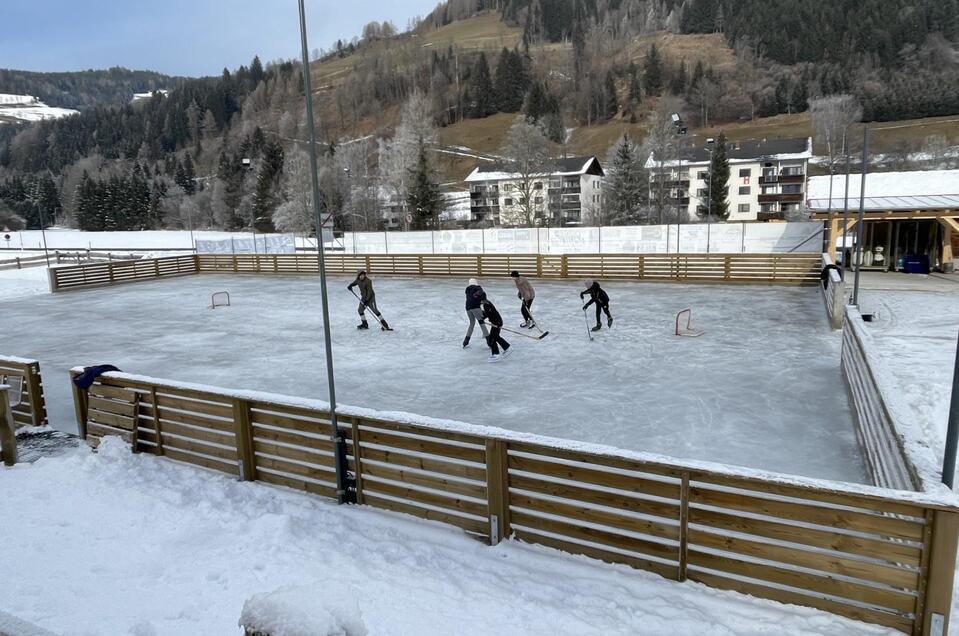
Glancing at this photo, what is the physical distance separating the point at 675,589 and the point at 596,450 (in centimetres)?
105

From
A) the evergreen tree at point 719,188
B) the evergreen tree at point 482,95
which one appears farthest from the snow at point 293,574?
the evergreen tree at point 482,95

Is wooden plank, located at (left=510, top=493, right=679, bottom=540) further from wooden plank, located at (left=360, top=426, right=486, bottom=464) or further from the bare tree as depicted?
the bare tree

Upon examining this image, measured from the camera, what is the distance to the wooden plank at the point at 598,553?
14.1 feet

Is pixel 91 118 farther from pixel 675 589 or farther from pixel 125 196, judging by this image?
pixel 675 589

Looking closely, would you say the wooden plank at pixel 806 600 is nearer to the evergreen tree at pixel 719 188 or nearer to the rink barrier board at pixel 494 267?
the rink barrier board at pixel 494 267

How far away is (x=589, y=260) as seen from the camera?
25.4 m

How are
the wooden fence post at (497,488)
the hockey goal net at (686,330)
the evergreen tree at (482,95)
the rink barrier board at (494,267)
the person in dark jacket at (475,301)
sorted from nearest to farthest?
the wooden fence post at (497,488)
the person in dark jacket at (475,301)
the hockey goal net at (686,330)
the rink barrier board at (494,267)
the evergreen tree at (482,95)

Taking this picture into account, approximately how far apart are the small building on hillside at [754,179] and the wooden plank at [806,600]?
54.8 m

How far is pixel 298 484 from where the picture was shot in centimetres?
601

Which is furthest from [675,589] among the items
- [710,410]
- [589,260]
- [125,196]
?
[125,196]

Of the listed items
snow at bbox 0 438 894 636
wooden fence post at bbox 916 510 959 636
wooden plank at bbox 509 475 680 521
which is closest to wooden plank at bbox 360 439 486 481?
wooden plank at bbox 509 475 680 521

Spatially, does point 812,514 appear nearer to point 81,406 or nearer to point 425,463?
point 425,463

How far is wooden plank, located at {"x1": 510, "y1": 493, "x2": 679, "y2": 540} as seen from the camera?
4258 millimetres

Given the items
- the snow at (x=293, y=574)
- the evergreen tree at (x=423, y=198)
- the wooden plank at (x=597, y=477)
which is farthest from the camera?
the evergreen tree at (x=423, y=198)
